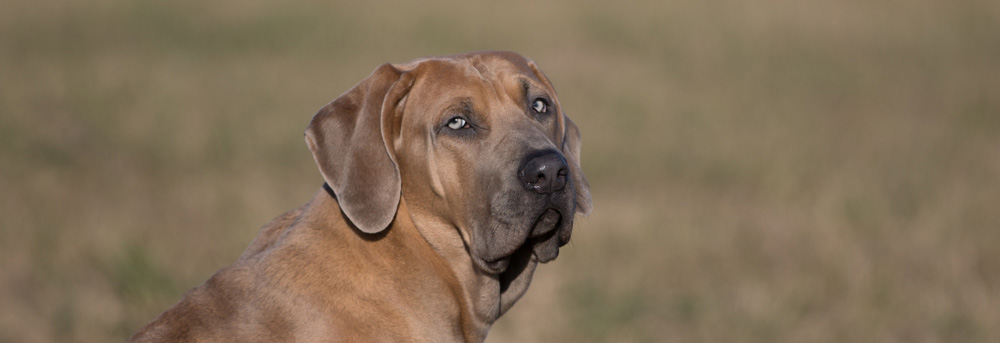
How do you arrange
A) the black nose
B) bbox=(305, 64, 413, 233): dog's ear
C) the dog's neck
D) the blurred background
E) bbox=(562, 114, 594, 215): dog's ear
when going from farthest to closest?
the blurred background
bbox=(562, 114, 594, 215): dog's ear
the dog's neck
bbox=(305, 64, 413, 233): dog's ear
the black nose

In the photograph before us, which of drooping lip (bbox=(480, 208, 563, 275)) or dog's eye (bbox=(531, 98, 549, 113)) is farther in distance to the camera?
dog's eye (bbox=(531, 98, 549, 113))

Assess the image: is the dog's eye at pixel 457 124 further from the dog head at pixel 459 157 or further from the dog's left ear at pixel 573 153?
the dog's left ear at pixel 573 153

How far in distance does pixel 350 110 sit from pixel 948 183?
848 centimetres

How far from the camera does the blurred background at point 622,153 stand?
798 cm

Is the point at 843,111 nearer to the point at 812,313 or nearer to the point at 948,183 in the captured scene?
the point at 948,183

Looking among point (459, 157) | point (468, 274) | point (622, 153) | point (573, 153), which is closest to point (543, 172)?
point (459, 157)

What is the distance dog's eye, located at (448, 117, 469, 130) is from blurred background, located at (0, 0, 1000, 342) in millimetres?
3304

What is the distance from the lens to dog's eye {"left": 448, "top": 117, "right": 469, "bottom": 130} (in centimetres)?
448

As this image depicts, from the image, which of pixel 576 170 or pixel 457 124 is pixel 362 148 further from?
pixel 576 170

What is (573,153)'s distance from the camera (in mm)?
5105

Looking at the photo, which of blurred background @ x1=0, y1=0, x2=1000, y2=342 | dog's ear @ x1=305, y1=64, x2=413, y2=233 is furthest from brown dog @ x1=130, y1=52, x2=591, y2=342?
blurred background @ x1=0, y1=0, x2=1000, y2=342

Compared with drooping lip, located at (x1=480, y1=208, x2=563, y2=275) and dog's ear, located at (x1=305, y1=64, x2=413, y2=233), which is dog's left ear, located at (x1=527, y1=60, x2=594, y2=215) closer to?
drooping lip, located at (x1=480, y1=208, x2=563, y2=275)

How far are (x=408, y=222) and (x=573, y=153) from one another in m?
1.02

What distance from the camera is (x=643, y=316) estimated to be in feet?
26.2
